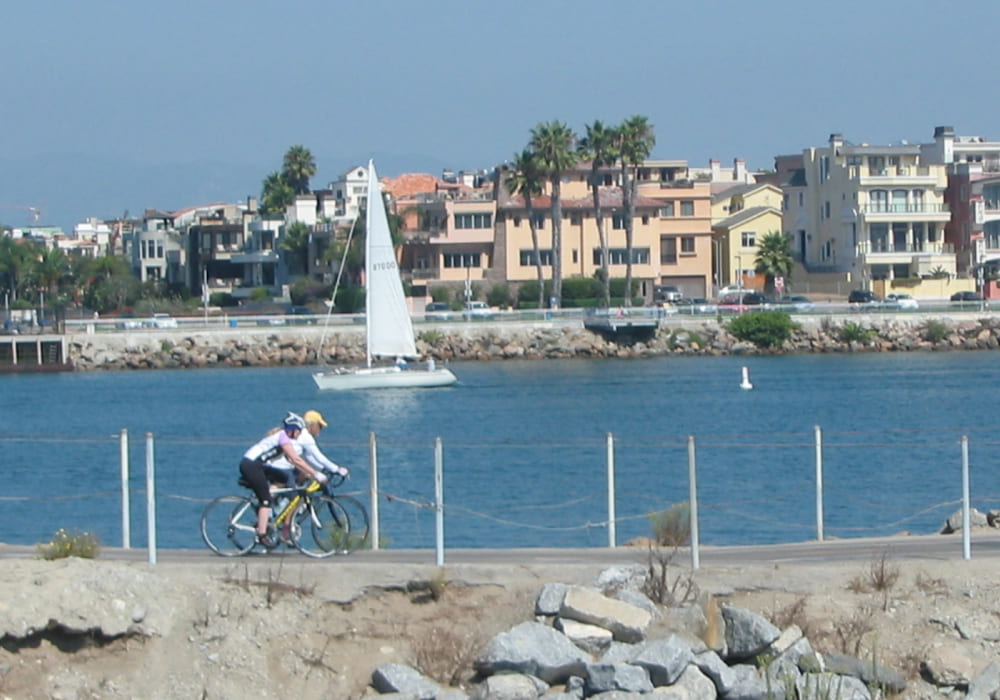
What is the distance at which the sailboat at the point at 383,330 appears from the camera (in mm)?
63188

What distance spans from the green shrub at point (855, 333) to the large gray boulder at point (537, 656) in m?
73.4

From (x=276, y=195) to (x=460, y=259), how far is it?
91.4 ft

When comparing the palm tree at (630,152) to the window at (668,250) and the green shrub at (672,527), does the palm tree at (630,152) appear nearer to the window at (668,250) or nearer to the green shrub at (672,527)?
the window at (668,250)

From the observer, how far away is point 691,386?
222 feet

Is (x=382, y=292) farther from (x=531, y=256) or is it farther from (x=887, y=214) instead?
(x=887, y=214)

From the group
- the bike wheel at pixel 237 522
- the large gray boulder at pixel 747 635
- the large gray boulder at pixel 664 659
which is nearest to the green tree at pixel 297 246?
the bike wheel at pixel 237 522

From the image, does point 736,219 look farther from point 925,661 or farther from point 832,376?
point 925,661

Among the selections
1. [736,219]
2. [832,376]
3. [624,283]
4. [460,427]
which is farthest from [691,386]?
[736,219]

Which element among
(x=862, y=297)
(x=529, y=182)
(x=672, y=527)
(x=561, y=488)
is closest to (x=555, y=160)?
(x=529, y=182)

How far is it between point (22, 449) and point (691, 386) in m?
29.3

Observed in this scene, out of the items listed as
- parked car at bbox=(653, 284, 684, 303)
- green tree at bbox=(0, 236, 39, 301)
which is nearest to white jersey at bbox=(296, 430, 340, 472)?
parked car at bbox=(653, 284, 684, 303)

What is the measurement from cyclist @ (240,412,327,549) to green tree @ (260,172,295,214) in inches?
4103

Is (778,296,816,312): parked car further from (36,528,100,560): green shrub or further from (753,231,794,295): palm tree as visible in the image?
(36,528,100,560): green shrub

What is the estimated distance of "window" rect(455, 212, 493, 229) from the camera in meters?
97.0
